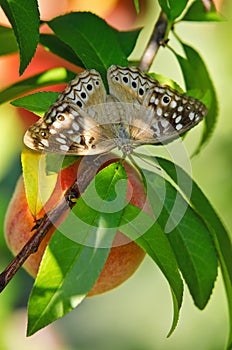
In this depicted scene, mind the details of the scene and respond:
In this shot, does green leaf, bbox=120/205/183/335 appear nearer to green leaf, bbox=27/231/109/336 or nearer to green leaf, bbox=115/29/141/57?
green leaf, bbox=27/231/109/336

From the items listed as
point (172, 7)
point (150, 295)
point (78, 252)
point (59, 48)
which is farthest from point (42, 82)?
point (150, 295)

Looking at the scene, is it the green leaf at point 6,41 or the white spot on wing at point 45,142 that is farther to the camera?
the green leaf at point 6,41

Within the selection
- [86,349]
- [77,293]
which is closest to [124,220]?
[77,293]

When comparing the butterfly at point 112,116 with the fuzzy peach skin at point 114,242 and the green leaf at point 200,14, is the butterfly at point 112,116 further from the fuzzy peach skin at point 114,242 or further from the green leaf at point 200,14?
the green leaf at point 200,14

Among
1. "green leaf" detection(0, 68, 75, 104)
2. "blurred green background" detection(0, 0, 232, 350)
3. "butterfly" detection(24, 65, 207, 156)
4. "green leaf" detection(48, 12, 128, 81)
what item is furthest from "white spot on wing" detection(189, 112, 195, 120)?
"blurred green background" detection(0, 0, 232, 350)

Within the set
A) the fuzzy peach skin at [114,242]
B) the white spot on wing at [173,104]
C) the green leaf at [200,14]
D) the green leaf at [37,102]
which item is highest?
the green leaf at [200,14]

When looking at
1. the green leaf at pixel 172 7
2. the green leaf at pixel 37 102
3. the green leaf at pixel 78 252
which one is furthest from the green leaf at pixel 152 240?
the green leaf at pixel 172 7
